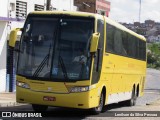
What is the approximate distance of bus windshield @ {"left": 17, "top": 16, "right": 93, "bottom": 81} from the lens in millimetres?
13641

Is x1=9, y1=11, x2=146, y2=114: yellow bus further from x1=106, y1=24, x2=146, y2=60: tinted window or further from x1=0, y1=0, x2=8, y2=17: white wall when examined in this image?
x1=0, y1=0, x2=8, y2=17: white wall

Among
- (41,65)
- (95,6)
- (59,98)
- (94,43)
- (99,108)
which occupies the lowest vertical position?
(99,108)

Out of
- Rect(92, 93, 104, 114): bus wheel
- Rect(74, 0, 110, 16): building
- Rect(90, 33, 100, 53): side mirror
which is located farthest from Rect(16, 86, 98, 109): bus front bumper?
Rect(74, 0, 110, 16): building

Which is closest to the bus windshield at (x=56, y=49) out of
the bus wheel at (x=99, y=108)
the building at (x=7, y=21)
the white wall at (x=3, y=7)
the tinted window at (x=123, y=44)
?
the bus wheel at (x=99, y=108)

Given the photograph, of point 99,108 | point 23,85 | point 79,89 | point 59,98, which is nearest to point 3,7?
point 99,108

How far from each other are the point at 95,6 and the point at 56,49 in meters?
43.8

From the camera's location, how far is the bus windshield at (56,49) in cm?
1364

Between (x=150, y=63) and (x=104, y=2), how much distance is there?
197 feet

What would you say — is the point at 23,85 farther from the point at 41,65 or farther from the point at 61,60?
the point at 61,60

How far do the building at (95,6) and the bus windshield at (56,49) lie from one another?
42228 millimetres

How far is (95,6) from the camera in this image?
187 ft

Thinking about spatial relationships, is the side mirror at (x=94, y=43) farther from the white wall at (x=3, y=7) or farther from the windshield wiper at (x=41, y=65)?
the white wall at (x=3, y=7)

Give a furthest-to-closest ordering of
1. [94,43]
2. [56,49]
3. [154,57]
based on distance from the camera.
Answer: [154,57] < [56,49] < [94,43]

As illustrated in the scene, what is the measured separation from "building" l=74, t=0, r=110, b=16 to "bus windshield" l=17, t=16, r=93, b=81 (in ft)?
139
